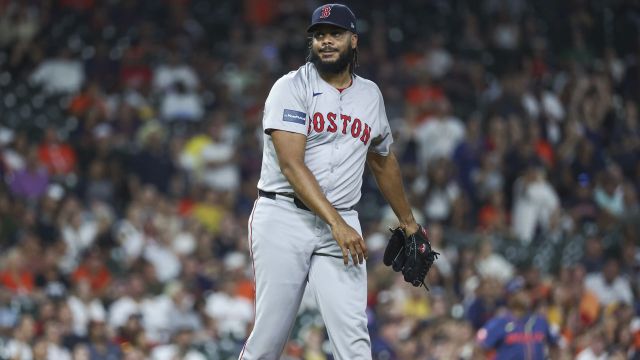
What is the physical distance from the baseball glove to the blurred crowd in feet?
13.6

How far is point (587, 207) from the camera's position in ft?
44.7

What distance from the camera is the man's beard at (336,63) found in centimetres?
578

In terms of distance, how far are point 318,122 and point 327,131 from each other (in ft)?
0.19

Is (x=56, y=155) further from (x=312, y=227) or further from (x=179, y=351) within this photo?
(x=312, y=227)

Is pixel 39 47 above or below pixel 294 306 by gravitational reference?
above

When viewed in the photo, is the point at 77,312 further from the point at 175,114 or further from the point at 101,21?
the point at 101,21

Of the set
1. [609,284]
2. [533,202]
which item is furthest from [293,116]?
[533,202]

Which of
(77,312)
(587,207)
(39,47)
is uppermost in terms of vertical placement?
(39,47)

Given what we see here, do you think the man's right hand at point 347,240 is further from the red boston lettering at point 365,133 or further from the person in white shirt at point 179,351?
the person in white shirt at point 179,351

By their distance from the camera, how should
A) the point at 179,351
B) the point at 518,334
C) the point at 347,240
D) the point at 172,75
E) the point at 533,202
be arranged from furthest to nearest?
the point at 172,75 → the point at 533,202 → the point at 179,351 → the point at 518,334 → the point at 347,240

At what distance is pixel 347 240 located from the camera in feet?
A: 18.2

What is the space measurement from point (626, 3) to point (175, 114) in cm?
638

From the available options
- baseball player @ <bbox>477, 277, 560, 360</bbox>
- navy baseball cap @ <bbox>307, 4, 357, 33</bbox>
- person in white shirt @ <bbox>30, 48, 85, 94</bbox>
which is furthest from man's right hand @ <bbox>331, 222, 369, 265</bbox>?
person in white shirt @ <bbox>30, 48, 85, 94</bbox>

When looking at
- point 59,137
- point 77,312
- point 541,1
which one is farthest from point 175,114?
point 541,1
